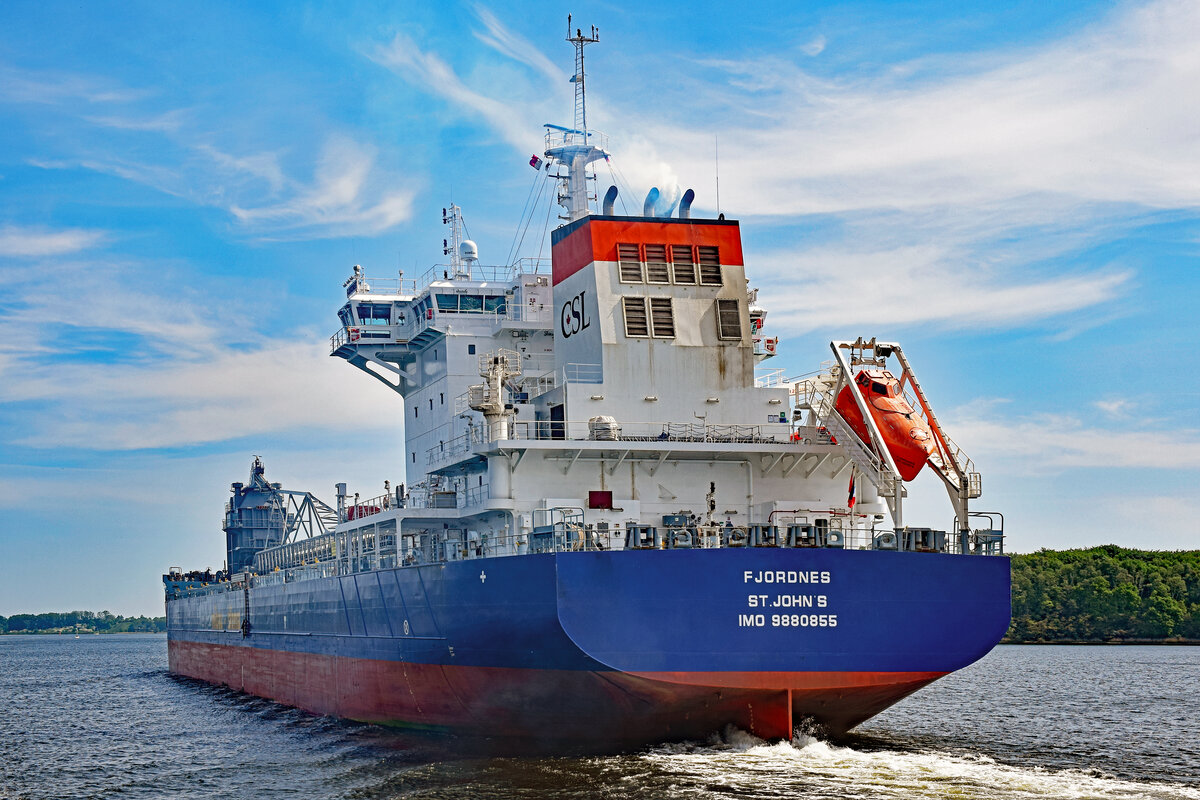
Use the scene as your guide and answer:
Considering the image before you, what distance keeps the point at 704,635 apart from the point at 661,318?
6.63 m

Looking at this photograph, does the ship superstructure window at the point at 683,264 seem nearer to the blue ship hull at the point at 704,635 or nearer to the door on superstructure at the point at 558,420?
the door on superstructure at the point at 558,420

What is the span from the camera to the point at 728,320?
2320 cm

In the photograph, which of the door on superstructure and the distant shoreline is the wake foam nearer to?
the door on superstructure

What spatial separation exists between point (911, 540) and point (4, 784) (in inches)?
641

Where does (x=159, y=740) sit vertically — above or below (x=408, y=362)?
below

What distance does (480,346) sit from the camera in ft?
92.2

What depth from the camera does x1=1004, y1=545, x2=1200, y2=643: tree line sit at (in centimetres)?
6656

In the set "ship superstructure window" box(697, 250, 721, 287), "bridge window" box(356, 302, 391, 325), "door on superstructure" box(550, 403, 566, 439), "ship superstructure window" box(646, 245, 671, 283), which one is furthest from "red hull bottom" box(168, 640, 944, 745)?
"bridge window" box(356, 302, 391, 325)

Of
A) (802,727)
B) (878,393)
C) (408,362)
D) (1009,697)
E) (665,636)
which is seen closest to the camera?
(665,636)

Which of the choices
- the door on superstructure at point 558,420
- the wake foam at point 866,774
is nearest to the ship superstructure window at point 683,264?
the door on superstructure at point 558,420

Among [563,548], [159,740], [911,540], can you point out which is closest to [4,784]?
[159,740]

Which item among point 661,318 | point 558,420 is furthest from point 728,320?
point 558,420

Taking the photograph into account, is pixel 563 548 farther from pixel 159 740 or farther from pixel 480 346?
→ pixel 159 740

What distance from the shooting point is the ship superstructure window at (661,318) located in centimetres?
2286
